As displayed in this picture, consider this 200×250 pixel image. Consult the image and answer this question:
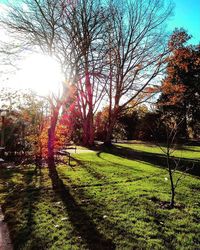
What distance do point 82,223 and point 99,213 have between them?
0.60 m

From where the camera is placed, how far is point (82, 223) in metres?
4.62

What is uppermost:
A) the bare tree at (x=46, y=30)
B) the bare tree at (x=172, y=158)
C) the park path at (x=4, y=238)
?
the bare tree at (x=46, y=30)

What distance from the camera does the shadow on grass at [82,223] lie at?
3.86 metres

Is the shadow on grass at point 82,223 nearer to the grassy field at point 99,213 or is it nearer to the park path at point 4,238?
the grassy field at point 99,213

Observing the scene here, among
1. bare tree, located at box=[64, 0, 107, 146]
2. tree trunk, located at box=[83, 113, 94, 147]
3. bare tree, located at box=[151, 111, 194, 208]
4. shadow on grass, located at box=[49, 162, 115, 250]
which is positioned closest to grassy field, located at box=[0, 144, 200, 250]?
shadow on grass, located at box=[49, 162, 115, 250]

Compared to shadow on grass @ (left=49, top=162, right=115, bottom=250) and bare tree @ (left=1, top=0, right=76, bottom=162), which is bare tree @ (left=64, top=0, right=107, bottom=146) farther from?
shadow on grass @ (left=49, top=162, right=115, bottom=250)

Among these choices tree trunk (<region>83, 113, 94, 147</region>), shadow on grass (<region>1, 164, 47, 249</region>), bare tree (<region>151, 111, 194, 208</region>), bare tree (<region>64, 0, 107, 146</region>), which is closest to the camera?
shadow on grass (<region>1, 164, 47, 249</region>)

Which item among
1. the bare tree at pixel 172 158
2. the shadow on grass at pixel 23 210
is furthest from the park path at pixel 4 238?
the bare tree at pixel 172 158

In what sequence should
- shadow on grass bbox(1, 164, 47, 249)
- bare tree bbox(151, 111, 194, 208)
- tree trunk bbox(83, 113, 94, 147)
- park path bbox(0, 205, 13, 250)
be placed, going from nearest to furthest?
1. park path bbox(0, 205, 13, 250)
2. shadow on grass bbox(1, 164, 47, 249)
3. bare tree bbox(151, 111, 194, 208)
4. tree trunk bbox(83, 113, 94, 147)

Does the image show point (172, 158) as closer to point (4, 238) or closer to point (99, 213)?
point (99, 213)

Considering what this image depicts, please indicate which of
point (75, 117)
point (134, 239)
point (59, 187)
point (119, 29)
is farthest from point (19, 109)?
point (134, 239)

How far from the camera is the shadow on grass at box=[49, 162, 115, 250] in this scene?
3862 millimetres

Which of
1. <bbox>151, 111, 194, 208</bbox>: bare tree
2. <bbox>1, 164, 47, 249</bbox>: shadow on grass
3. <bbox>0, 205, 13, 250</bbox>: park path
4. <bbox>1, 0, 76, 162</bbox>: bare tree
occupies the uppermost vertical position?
<bbox>1, 0, 76, 162</bbox>: bare tree

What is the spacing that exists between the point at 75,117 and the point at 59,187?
22.2 meters
